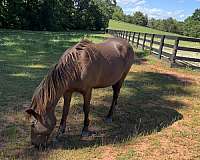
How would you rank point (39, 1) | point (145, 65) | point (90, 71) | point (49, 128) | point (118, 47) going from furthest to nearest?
1. point (39, 1)
2. point (145, 65)
3. point (118, 47)
4. point (90, 71)
5. point (49, 128)

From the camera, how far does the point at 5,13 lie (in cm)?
4272

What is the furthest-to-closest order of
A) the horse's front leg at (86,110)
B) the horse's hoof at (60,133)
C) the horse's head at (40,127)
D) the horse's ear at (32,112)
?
the horse's front leg at (86,110)
the horse's hoof at (60,133)
the horse's head at (40,127)
the horse's ear at (32,112)

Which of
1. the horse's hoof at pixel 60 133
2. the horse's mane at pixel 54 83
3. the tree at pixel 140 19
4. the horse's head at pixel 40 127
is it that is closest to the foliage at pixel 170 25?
the tree at pixel 140 19

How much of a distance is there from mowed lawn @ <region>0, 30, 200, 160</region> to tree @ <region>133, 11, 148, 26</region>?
9359cm

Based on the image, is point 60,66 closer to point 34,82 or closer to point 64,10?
point 34,82

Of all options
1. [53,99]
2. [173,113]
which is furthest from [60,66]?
[173,113]

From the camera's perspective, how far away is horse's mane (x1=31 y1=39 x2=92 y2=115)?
15.6ft

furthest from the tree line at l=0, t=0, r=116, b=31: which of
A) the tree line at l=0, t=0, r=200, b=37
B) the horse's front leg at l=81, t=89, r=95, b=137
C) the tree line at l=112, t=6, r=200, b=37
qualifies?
the horse's front leg at l=81, t=89, r=95, b=137

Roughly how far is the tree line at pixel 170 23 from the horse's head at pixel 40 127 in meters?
68.3

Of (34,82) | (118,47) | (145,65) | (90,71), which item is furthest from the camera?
(145,65)

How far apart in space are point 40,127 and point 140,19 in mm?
100797

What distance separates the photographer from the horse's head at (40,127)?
480 cm

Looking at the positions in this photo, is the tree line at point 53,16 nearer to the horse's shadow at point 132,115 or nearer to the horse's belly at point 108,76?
the horse's shadow at point 132,115

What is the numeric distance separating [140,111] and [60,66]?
2.61m
